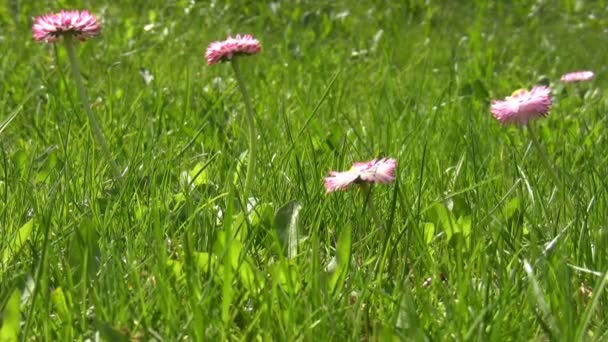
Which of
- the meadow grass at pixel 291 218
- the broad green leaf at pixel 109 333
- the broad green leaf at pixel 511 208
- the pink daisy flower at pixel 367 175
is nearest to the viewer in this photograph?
the broad green leaf at pixel 109 333

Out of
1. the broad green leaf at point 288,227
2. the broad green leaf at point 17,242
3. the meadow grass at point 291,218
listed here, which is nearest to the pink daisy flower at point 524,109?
the meadow grass at point 291,218

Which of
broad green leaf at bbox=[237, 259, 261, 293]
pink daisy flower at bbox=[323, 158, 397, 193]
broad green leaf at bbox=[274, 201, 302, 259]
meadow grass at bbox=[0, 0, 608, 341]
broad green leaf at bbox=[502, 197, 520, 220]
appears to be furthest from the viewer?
broad green leaf at bbox=[502, 197, 520, 220]

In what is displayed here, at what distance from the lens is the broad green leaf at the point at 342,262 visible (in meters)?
1.63

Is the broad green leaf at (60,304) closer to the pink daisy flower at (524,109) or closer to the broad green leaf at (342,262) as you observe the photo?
the broad green leaf at (342,262)

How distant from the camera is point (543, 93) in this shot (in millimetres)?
2045

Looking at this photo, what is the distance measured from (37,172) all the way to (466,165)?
3.63 ft

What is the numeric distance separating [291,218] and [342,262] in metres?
0.25

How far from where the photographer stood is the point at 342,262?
5.41 ft

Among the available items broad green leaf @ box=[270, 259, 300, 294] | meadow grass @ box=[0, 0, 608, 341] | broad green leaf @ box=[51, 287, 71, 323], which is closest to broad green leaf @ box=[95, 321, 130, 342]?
meadow grass @ box=[0, 0, 608, 341]

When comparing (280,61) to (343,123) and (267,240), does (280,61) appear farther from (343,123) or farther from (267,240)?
(267,240)

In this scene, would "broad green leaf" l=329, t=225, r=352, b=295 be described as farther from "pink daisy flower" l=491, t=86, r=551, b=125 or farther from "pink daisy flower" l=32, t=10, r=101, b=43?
"pink daisy flower" l=32, t=10, r=101, b=43

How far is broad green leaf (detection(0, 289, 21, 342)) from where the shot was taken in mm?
1404

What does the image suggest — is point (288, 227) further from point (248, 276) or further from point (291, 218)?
point (248, 276)

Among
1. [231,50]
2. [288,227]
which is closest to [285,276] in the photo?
[288,227]
